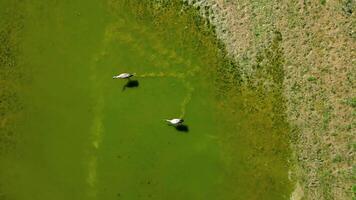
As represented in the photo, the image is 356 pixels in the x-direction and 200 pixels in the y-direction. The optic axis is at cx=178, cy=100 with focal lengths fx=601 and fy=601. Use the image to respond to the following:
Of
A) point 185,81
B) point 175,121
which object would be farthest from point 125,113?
point 185,81

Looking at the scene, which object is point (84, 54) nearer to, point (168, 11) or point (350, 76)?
point (168, 11)

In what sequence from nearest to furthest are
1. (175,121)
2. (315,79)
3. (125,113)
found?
(315,79)
(175,121)
(125,113)

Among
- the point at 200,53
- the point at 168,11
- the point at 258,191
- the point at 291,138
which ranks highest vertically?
the point at 168,11

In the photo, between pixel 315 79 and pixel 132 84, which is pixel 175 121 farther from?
pixel 315 79

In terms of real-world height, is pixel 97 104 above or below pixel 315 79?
below

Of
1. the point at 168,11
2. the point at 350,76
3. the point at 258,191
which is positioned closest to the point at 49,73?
the point at 168,11

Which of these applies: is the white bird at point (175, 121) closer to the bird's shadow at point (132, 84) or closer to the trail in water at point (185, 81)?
the trail in water at point (185, 81)

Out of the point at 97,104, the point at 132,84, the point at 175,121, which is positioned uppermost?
the point at 132,84

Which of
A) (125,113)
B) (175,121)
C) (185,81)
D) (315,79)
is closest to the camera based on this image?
(315,79)
